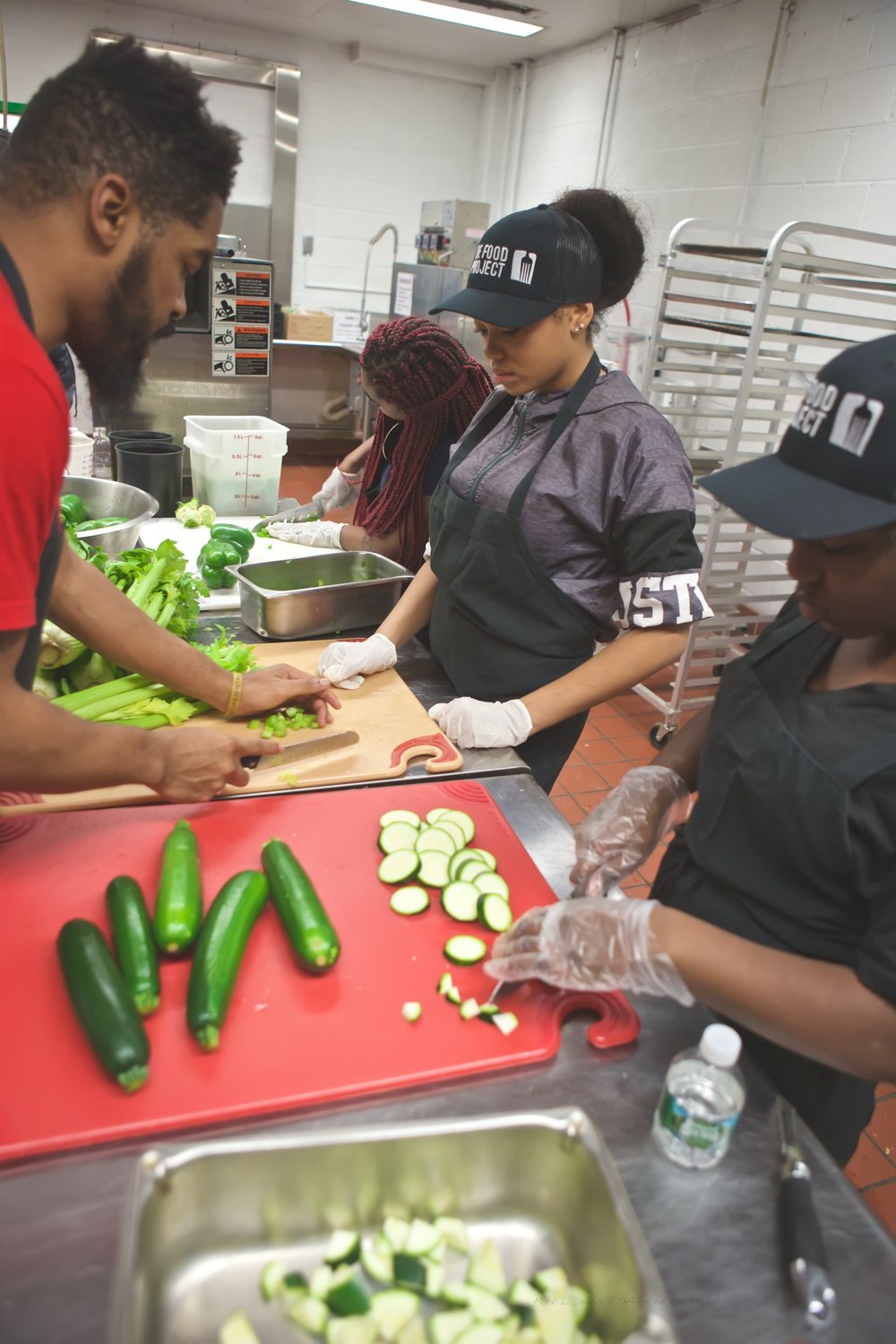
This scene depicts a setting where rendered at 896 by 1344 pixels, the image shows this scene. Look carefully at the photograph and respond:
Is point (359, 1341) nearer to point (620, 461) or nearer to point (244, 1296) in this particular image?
point (244, 1296)

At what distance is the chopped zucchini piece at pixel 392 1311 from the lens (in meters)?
1.03

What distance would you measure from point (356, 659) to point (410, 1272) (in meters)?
1.64

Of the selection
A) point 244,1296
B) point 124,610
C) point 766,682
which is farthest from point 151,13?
point 244,1296

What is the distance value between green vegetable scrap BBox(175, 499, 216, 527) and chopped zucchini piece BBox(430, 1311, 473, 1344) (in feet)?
11.0

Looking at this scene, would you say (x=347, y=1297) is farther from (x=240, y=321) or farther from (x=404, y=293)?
(x=404, y=293)

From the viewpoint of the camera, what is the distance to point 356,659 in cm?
251

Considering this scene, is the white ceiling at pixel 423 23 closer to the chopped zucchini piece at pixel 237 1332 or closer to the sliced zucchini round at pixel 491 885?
the sliced zucchini round at pixel 491 885

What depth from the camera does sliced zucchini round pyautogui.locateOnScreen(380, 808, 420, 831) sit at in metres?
1.85

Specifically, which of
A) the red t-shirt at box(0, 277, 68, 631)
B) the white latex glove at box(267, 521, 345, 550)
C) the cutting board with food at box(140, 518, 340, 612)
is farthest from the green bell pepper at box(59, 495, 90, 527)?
the red t-shirt at box(0, 277, 68, 631)

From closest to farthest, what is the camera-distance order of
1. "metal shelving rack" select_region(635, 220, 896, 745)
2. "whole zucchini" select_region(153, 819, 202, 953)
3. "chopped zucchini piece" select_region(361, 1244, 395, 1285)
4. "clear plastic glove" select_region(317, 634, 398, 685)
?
"chopped zucchini piece" select_region(361, 1244, 395, 1285) < "whole zucchini" select_region(153, 819, 202, 953) < "clear plastic glove" select_region(317, 634, 398, 685) < "metal shelving rack" select_region(635, 220, 896, 745)

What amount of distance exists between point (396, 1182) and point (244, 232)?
433 inches

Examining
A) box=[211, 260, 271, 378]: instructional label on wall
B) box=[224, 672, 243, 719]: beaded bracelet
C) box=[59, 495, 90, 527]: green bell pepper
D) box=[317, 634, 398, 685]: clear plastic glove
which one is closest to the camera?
box=[224, 672, 243, 719]: beaded bracelet

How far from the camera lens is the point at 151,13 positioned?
358 inches

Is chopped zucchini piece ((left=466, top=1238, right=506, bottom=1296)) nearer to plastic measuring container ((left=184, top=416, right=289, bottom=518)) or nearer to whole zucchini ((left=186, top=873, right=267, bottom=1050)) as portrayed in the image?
whole zucchini ((left=186, top=873, right=267, bottom=1050))
